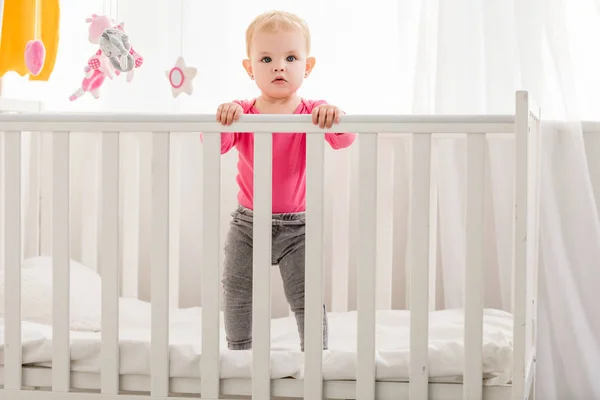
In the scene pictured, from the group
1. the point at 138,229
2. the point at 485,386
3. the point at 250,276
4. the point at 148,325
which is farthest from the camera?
the point at 138,229

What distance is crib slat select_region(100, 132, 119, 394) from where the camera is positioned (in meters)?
1.50

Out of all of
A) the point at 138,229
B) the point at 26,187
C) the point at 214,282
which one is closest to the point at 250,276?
the point at 214,282

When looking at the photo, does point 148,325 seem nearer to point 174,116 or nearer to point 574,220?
point 174,116

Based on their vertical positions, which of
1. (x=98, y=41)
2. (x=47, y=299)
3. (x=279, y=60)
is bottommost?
(x=47, y=299)

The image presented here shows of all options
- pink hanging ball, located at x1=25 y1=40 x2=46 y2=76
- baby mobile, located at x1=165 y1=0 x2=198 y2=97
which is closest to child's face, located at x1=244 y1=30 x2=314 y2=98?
baby mobile, located at x1=165 y1=0 x2=198 y2=97

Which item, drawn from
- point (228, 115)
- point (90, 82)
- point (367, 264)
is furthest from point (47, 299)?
point (367, 264)

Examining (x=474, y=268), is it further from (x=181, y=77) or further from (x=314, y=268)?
(x=181, y=77)

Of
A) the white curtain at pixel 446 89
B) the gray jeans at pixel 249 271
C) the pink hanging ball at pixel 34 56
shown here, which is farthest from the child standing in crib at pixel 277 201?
the pink hanging ball at pixel 34 56

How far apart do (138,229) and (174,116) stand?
0.87 meters

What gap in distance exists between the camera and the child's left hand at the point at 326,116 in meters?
1.42

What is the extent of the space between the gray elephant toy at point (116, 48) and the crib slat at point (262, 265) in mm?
522

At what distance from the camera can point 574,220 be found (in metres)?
1.98

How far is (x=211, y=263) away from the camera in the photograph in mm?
1473

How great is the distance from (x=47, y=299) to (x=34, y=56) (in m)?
0.62
